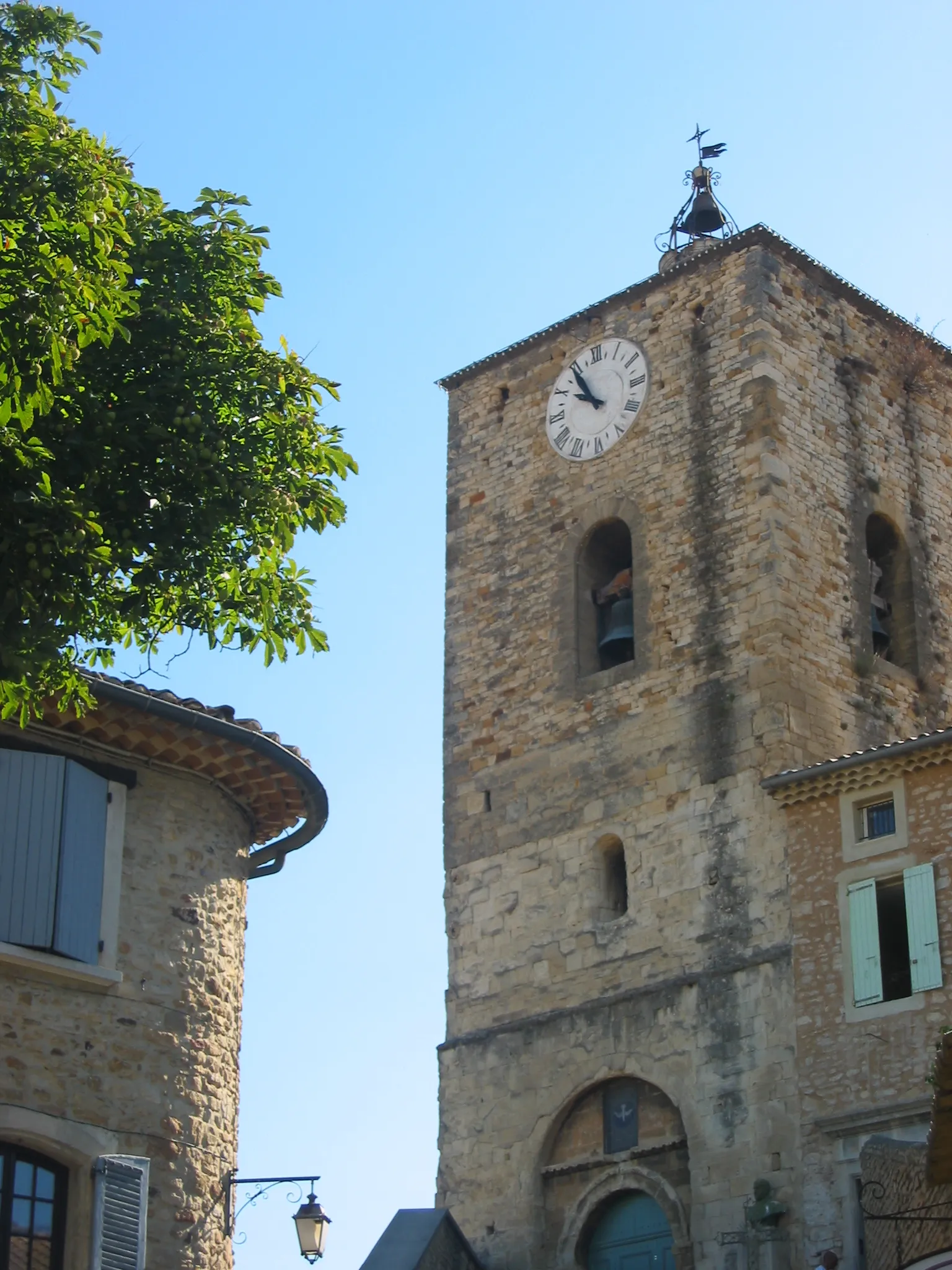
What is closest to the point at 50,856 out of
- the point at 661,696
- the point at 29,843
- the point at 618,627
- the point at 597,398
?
the point at 29,843

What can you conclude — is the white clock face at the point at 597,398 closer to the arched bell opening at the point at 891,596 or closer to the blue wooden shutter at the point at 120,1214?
the arched bell opening at the point at 891,596

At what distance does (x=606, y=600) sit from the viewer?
26.8 meters

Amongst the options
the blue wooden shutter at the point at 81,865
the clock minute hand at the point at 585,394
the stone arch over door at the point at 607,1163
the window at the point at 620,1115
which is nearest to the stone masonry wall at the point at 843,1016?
the stone arch over door at the point at 607,1163

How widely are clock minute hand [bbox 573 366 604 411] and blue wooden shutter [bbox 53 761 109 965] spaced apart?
12087 millimetres

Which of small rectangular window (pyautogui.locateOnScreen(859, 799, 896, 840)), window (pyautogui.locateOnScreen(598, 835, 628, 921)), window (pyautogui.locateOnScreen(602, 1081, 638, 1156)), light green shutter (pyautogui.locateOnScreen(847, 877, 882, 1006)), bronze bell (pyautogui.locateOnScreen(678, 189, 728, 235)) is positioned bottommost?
window (pyautogui.locateOnScreen(602, 1081, 638, 1156))

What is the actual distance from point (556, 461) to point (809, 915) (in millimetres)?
7685

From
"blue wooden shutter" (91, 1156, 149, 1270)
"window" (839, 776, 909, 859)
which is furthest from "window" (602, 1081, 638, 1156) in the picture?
"blue wooden shutter" (91, 1156, 149, 1270)

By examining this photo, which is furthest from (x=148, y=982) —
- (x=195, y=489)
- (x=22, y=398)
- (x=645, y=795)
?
(x=645, y=795)

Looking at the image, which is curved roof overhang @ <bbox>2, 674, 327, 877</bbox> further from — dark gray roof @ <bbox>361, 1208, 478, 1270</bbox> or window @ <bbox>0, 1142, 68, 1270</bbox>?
dark gray roof @ <bbox>361, 1208, 478, 1270</bbox>

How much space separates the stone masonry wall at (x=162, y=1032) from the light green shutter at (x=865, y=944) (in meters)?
6.23

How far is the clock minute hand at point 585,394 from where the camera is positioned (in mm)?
27734

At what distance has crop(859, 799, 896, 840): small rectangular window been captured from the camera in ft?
70.5

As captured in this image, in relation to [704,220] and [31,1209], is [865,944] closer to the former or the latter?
[31,1209]

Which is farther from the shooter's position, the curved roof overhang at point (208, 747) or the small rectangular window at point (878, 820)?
the small rectangular window at point (878, 820)
